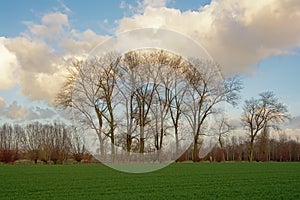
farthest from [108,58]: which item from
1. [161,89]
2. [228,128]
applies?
[228,128]

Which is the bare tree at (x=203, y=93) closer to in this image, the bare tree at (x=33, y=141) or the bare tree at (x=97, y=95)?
the bare tree at (x=97, y=95)

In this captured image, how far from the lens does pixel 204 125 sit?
4706 centimetres

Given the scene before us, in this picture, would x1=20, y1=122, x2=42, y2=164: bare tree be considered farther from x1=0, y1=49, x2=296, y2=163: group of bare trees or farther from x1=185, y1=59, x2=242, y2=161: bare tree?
x1=185, y1=59, x2=242, y2=161: bare tree

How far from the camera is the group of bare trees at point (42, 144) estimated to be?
195 feet

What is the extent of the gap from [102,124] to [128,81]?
9.90 metres

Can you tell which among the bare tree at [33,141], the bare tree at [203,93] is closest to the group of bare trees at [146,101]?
the bare tree at [203,93]

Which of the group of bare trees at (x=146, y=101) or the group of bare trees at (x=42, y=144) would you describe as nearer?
the group of bare trees at (x=146, y=101)

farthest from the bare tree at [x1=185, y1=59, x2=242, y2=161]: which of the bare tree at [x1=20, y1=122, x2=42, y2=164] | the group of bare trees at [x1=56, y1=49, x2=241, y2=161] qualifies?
the bare tree at [x1=20, y1=122, x2=42, y2=164]

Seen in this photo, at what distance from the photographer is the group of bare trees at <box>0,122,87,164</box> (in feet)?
195

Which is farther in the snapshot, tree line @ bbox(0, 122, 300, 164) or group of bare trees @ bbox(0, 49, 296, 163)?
tree line @ bbox(0, 122, 300, 164)

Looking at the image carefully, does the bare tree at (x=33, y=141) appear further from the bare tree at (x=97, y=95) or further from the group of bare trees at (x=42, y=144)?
the bare tree at (x=97, y=95)

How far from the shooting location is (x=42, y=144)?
7144 cm

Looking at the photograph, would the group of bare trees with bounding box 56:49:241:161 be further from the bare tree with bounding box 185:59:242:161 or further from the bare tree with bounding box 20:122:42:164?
the bare tree with bounding box 20:122:42:164

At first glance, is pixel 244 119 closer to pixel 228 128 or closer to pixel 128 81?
pixel 228 128
